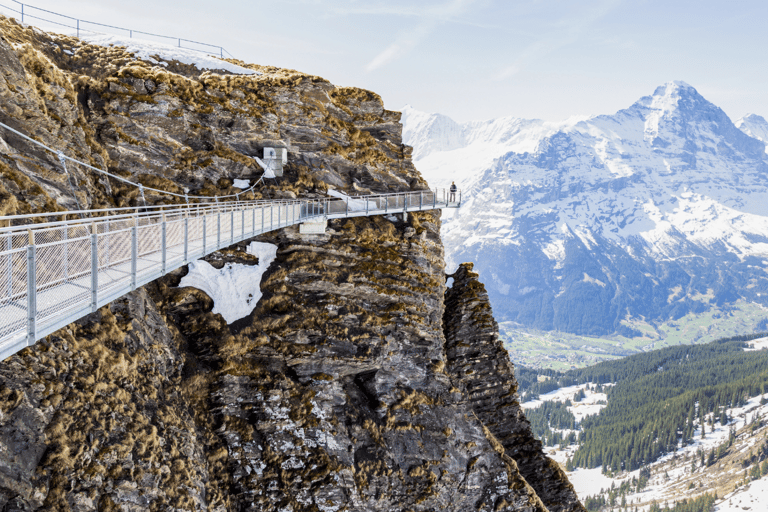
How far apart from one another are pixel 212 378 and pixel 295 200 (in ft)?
36.3

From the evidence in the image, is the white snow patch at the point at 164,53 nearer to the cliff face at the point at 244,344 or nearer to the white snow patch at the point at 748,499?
the cliff face at the point at 244,344

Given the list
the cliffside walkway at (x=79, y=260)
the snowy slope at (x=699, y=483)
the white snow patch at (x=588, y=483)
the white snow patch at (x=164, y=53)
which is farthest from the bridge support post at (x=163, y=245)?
the white snow patch at (x=588, y=483)

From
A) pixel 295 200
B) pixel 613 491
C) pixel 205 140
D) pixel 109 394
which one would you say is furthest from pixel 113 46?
pixel 613 491

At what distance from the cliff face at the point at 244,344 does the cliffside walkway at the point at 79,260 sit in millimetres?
4684

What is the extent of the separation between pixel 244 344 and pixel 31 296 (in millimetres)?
17107

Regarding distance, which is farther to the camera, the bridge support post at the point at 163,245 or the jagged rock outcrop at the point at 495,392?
the jagged rock outcrop at the point at 495,392

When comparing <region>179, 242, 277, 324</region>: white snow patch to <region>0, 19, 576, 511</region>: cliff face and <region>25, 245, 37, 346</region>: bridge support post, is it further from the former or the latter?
<region>25, 245, 37, 346</region>: bridge support post

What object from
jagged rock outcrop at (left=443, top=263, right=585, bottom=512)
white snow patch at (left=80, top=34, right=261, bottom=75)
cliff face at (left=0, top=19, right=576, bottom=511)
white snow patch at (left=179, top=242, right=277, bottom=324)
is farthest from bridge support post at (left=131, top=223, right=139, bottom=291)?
jagged rock outcrop at (left=443, top=263, right=585, bottom=512)

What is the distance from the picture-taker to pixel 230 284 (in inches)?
1107

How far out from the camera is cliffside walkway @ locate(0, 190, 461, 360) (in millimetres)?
9672

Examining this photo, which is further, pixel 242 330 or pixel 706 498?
pixel 706 498

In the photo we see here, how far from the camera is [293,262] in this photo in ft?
97.9

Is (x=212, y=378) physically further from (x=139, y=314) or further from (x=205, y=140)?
(x=205, y=140)

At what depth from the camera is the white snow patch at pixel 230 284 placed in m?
27.1
